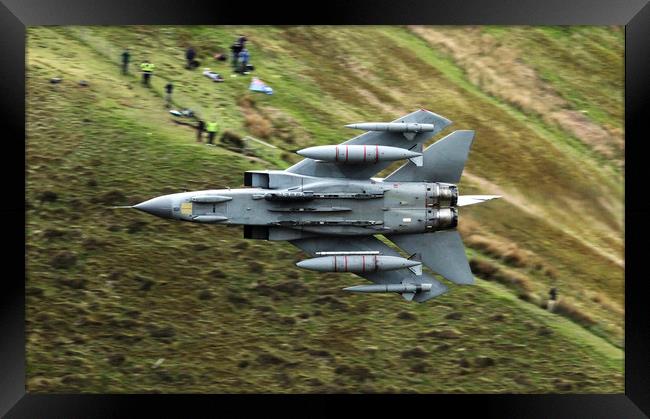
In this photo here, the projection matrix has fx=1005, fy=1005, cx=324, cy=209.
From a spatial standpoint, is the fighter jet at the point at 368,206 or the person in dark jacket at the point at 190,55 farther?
the person in dark jacket at the point at 190,55

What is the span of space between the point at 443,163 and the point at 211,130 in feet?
22.5

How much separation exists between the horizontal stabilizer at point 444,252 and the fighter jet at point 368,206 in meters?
0.02

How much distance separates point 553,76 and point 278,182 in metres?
10.4

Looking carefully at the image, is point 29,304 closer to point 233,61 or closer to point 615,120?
point 233,61

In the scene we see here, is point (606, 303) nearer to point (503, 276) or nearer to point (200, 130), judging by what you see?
point (503, 276)

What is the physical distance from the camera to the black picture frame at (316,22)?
22.3 meters

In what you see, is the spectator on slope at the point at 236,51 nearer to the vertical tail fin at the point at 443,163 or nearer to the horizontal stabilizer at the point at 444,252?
the vertical tail fin at the point at 443,163

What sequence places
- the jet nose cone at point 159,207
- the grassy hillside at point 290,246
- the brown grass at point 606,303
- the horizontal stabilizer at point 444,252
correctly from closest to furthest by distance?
the jet nose cone at point 159,207 → the horizontal stabilizer at point 444,252 → the grassy hillside at point 290,246 → the brown grass at point 606,303

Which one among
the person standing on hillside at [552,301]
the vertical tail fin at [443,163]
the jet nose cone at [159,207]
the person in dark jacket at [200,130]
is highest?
the person in dark jacket at [200,130]

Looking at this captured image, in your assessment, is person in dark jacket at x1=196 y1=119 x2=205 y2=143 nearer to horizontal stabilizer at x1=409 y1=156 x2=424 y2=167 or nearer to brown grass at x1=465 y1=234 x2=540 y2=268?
horizontal stabilizer at x1=409 y1=156 x2=424 y2=167

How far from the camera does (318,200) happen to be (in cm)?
2162

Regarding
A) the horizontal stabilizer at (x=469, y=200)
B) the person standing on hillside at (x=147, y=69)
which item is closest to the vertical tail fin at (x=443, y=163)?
the horizontal stabilizer at (x=469, y=200)

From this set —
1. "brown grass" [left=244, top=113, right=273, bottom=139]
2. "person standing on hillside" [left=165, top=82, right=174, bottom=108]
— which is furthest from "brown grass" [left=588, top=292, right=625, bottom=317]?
"person standing on hillside" [left=165, top=82, right=174, bottom=108]

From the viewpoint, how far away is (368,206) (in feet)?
71.6
